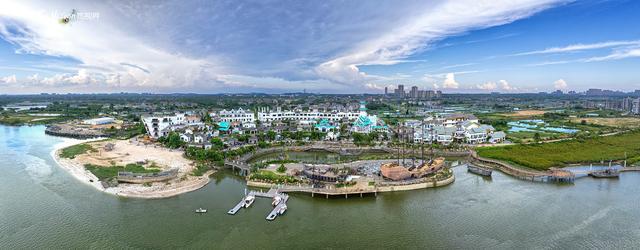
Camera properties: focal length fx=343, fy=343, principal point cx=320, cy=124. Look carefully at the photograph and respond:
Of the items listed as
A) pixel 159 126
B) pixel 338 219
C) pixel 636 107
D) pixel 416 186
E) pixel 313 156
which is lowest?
pixel 338 219

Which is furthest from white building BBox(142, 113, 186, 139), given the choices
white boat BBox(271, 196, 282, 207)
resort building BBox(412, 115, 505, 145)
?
resort building BBox(412, 115, 505, 145)

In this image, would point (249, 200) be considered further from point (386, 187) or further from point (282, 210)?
point (386, 187)

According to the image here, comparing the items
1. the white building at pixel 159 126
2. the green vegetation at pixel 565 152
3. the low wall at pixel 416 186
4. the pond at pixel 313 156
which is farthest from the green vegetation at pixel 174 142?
the green vegetation at pixel 565 152

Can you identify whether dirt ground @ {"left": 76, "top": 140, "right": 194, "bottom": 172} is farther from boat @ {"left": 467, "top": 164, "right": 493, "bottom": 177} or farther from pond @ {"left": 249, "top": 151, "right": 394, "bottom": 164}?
boat @ {"left": 467, "top": 164, "right": 493, "bottom": 177}

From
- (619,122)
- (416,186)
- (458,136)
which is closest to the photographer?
(416,186)

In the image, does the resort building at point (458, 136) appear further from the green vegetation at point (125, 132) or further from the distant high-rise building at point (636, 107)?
the distant high-rise building at point (636, 107)

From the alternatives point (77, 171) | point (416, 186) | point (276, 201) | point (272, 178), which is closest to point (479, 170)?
point (416, 186)

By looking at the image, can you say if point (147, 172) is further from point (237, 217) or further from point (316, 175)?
point (316, 175)
